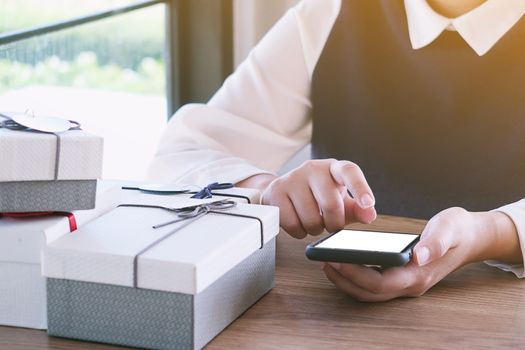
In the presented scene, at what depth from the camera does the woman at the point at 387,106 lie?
5.05ft

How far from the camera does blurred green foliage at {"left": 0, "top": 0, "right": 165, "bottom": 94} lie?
5.17 ft

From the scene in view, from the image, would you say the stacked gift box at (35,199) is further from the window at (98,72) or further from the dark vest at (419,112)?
the dark vest at (419,112)

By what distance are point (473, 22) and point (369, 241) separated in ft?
2.38

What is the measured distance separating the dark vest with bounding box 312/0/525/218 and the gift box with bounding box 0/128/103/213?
2.97 feet

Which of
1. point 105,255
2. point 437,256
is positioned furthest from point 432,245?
point 105,255

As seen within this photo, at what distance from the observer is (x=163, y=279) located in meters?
0.74

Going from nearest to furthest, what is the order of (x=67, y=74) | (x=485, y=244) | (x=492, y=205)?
(x=485, y=244)
(x=492, y=205)
(x=67, y=74)

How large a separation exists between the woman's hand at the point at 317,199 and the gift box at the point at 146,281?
0.75 ft

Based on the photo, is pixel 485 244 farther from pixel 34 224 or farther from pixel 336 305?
pixel 34 224

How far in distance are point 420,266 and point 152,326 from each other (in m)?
0.32

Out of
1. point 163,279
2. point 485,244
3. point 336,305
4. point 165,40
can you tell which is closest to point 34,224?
point 163,279

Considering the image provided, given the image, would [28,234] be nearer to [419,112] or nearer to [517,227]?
[517,227]

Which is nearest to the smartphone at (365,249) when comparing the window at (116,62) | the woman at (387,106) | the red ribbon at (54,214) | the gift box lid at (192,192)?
the gift box lid at (192,192)

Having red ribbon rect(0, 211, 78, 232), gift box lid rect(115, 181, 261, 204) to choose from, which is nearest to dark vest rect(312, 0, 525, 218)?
gift box lid rect(115, 181, 261, 204)
